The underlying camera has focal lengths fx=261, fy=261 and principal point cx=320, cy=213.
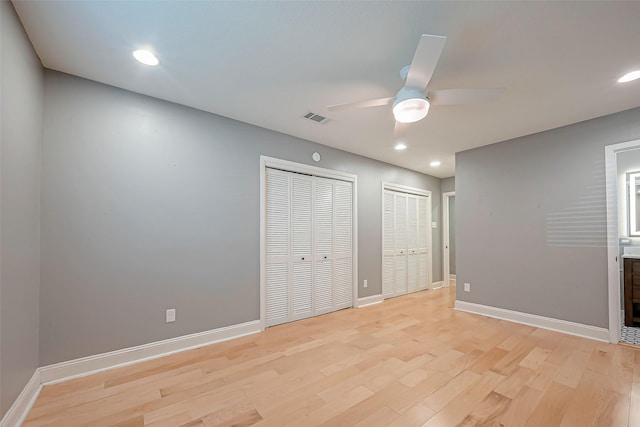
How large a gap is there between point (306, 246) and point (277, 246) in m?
0.47

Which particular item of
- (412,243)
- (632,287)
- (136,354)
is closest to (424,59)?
(136,354)

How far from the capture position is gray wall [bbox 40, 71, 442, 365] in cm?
213

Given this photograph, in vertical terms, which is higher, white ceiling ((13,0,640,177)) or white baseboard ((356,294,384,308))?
white ceiling ((13,0,640,177))

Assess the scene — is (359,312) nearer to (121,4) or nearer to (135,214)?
(135,214)

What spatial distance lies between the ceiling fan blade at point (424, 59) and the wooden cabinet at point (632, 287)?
12.3 feet

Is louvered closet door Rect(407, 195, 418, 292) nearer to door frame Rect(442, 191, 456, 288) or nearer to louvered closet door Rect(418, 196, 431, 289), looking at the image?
louvered closet door Rect(418, 196, 431, 289)

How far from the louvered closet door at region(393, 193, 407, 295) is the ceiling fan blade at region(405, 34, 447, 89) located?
3.40 m

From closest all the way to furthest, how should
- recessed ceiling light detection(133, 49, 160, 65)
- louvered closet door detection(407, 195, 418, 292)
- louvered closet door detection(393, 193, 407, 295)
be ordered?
1. recessed ceiling light detection(133, 49, 160, 65)
2. louvered closet door detection(393, 193, 407, 295)
3. louvered closet door detection(407, 195, 418, 292)

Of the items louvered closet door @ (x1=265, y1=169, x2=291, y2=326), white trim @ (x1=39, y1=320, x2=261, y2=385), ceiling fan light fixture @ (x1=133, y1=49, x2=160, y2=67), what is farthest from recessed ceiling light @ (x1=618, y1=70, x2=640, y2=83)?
white trim @ (x1=39, y1=320, x2=261, y2=385)

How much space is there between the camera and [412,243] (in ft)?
17.4

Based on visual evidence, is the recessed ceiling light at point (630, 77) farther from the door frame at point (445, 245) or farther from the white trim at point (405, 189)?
the door frame at point (445, 245)

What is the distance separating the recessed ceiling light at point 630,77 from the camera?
2150mm

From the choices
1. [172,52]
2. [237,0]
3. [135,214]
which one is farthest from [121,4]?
[135,214]

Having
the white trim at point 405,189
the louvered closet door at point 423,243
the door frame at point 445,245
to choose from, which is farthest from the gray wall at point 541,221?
the door frame at point 445,245
